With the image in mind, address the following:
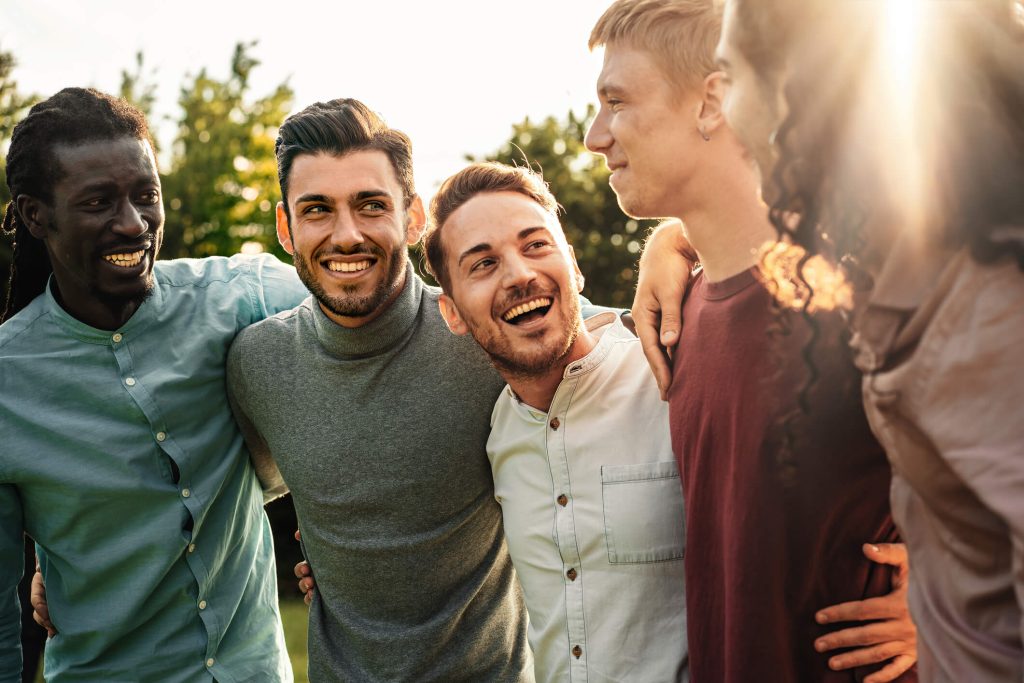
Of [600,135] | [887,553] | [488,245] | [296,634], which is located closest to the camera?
[887,553]

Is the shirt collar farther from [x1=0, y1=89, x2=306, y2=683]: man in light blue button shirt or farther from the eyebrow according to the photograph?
the eyebrow

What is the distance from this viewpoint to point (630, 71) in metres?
2.45

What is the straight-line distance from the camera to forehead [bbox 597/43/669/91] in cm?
242

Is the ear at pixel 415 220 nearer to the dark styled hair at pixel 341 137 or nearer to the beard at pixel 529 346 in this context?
the dark styled hair at pixel 341 137

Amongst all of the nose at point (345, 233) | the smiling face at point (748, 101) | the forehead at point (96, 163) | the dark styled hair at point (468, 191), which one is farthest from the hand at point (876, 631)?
the forehead at point (96, 163)

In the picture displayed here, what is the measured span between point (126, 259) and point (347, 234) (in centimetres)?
87

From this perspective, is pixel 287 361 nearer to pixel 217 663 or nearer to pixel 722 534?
pixel 217 663

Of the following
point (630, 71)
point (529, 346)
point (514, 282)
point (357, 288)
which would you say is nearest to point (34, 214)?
point (357, 288)

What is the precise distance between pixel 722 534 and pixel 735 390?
1.26 feet

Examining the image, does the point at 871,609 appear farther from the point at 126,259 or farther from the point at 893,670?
the point at 126,259

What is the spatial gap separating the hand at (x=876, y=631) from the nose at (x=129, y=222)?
2713mm

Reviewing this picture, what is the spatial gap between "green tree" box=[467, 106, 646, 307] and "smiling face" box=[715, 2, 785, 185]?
8692mm

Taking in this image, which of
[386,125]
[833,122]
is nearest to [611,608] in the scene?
[833,122]

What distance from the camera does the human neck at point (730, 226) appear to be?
2.29 metres
